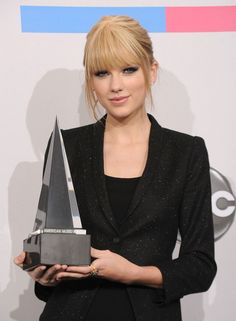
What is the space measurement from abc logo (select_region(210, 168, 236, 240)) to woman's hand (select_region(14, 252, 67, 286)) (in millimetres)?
605

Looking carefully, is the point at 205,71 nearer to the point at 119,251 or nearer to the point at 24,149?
the point at 24,149

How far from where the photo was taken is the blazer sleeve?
1.28 meters

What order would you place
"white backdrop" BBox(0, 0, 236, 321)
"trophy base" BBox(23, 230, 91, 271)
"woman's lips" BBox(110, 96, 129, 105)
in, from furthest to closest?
1. "white backdrop" BBox(0, 0, 236, 321)
2. "woman's lips" BBox(110, 96, 129, 105)
3. "trophy base" BBox(23, 230, 91, 271)

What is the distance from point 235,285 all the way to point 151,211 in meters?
0.60

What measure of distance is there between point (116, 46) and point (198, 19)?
546mm

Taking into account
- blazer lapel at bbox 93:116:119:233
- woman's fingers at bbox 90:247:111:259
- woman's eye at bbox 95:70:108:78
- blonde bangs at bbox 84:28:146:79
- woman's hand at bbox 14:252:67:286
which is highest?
blonde bangs at bbox 84:28:146:79

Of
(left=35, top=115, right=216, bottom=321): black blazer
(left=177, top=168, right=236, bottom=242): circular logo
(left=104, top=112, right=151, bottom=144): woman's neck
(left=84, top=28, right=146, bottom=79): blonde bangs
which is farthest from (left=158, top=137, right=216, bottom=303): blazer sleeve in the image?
(left=177, top=168, right=236, bottom=242): circular logo

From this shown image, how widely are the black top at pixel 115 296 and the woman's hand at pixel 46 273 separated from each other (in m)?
0.09

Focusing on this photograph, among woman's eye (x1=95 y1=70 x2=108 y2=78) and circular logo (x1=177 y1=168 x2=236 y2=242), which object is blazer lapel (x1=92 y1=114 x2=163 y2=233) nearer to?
woman's eye (x1=95 y1=70 x2=108 y2=78)

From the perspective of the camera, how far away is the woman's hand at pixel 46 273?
116 centimetres

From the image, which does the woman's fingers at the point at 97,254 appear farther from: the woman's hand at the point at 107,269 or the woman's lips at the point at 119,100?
the woman's lips at the point at 119,100

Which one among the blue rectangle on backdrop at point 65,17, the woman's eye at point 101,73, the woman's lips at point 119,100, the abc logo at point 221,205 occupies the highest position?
the blue rectangle on backdrop at point 65,17

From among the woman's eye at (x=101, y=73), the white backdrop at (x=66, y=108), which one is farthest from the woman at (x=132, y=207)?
the white backdrop at (x=66, y=108)

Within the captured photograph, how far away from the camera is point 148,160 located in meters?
1.36
